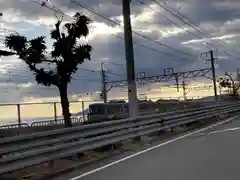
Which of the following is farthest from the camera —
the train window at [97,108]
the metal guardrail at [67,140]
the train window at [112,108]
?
the train window at [112,108]

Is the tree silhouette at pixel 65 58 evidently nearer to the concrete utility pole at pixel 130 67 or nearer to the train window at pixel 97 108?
the concrete utility pole at pixel 130 67

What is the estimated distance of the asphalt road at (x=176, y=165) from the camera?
937 cm

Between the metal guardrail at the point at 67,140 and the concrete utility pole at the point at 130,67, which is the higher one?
the concrete utility pole at the point at 130,67

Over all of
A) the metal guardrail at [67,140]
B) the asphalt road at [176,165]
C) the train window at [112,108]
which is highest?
the train window at [112,108]

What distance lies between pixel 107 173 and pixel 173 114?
10.6 meters

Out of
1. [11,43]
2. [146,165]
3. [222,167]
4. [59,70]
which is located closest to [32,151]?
[146,165]

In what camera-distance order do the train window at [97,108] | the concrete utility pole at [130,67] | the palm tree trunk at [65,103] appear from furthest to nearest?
1. the train window at [97,108]
2. the palm tree trunk at [65,103]
3. the concrete utility pole at [130,67]

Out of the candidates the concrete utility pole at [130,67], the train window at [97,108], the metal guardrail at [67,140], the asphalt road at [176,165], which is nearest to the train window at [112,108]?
the train window at [97,108]

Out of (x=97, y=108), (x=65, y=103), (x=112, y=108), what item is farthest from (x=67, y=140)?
(x=112, y=108)

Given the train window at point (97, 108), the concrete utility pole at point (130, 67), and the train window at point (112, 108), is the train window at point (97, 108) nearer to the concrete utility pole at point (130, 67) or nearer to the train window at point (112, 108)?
the train window at point (112, 108)

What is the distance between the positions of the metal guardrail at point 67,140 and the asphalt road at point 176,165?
0.71 metres

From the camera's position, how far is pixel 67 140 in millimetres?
11070

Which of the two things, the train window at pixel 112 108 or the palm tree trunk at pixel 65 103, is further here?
the train window at pixel 112 108

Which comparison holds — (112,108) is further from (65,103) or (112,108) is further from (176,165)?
(176,165)
